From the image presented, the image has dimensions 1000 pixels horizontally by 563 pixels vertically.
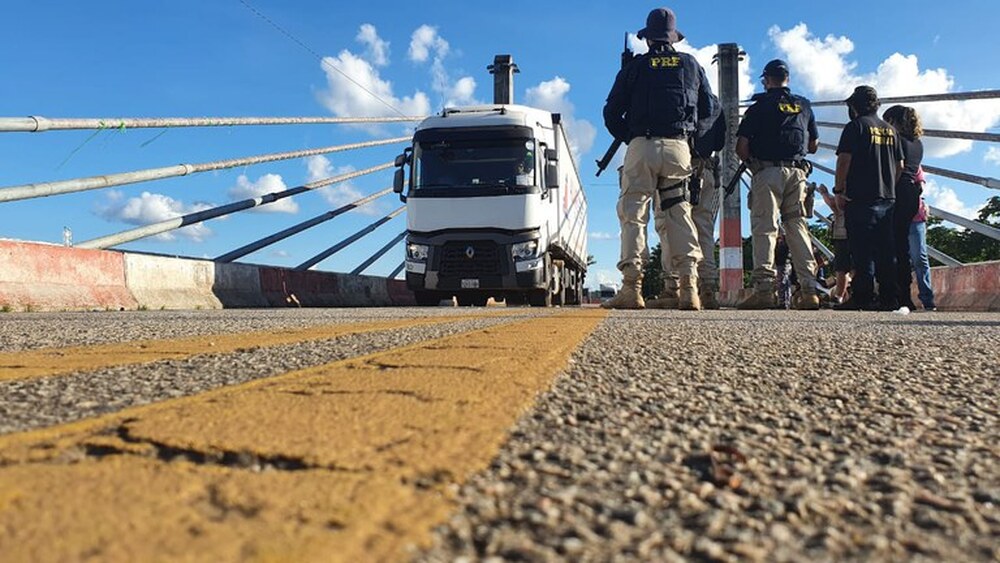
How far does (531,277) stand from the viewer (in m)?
9.88

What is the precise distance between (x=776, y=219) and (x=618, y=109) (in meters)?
1.97

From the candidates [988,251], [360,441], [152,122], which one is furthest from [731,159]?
[988,251]

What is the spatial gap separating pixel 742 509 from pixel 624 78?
564cm

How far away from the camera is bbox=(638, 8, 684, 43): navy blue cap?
6078mm

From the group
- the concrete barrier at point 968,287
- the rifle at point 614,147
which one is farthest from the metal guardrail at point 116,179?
the concrete barrier at point 968,287

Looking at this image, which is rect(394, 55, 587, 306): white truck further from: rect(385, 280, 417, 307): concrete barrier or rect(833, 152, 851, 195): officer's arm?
rect(385, 280, 417, 307): concrete barrier

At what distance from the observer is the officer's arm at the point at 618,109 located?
6.11 metres

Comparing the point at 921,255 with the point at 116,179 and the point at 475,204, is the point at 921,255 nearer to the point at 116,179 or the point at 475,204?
the point at 475,204

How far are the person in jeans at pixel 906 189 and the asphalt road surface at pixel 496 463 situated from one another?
18.6ft

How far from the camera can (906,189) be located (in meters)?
7.37

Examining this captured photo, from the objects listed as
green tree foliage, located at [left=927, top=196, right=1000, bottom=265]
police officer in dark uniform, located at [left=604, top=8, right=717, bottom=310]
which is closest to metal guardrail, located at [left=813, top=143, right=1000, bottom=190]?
police officer in dark uniform, located at [left=604, top=8, right=717, bottom=310]

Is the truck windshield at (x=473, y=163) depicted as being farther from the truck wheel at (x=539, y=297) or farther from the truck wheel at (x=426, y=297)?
the truck wheel at (x=539, y=297)

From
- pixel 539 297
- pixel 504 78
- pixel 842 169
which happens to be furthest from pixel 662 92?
pixel 504 78

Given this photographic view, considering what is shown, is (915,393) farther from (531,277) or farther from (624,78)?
(531,277)
